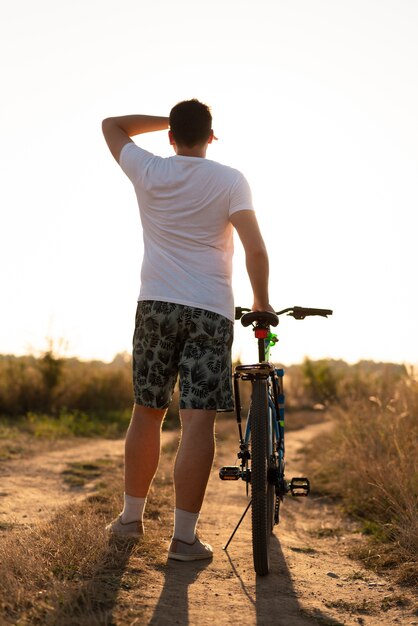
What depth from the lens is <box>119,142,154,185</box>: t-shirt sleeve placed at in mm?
3812

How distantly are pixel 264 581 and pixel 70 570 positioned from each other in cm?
93

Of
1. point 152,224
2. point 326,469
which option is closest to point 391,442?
point 326,469

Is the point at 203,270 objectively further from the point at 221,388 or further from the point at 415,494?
the point at 415,494

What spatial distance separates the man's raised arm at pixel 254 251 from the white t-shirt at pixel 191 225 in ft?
0.19

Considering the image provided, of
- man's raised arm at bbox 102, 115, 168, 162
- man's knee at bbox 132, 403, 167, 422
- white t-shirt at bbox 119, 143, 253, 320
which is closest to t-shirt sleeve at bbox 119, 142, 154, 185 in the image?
white t-shirt at bbox 119, 143, 253, 320

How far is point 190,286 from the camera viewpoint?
3.70 meters

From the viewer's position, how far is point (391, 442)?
20.0 feet

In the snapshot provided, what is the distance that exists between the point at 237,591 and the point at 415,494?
193 centimetres

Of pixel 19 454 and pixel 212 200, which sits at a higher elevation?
pixel 212 200

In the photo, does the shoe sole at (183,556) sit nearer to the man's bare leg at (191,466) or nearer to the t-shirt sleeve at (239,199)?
the man's bare leg at (191,466)

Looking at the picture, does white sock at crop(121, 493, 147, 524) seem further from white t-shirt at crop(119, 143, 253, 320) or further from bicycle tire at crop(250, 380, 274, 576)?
white t-shirt at crop(119, 143, 253, 320)

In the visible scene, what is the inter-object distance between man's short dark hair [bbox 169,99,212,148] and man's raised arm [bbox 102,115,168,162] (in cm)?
24

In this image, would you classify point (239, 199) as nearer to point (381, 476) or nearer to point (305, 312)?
point (305, 312)

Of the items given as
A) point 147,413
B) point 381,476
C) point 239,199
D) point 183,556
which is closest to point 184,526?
point 183,556
